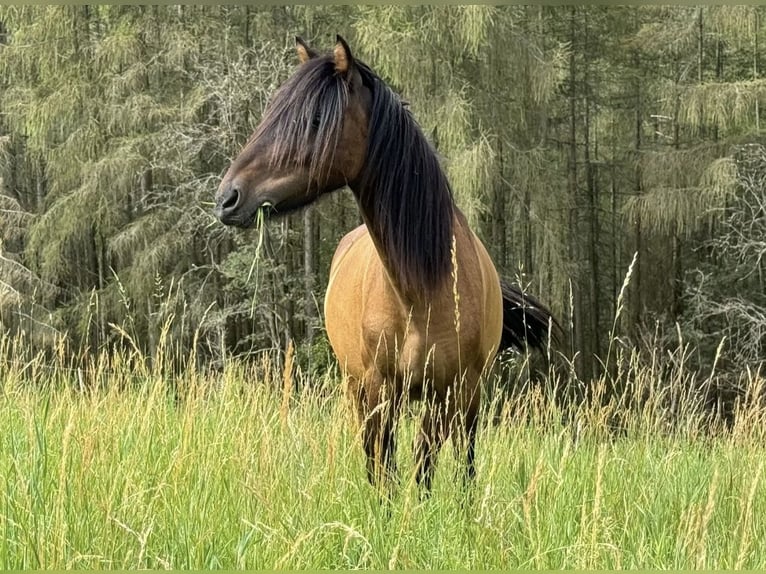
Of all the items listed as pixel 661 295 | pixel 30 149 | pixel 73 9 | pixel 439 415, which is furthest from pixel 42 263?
pixel 661 295

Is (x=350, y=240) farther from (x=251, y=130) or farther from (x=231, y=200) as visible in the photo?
(x=251, y=130)

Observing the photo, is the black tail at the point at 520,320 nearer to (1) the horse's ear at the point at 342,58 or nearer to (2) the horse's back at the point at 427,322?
(2) the horse's back at the point at 427,322

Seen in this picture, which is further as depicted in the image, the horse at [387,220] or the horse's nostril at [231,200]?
the horse at [387,220]

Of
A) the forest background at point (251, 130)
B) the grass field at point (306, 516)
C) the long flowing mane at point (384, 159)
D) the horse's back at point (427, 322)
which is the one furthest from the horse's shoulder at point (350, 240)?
the forest background at point (251, 130)

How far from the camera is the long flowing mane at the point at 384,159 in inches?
107

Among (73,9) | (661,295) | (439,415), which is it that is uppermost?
(73,9)

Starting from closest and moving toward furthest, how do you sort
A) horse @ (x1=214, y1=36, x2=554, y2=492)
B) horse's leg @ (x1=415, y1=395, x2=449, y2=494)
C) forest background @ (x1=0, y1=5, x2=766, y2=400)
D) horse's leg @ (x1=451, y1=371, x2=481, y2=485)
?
horse @ (x1=214, y1=36, x2=554, y2=492)
horse's leg @ (x1=415, y1=395, x2=449, y2=494)
horse's leg @ (x1=451, y1=371, x2=481, y2=485)
forest background @ (x1=0, y1=5, x2=766, y2=400)

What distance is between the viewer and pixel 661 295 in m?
14.6

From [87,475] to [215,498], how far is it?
0.39m

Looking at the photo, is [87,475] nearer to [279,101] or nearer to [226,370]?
[279,101]

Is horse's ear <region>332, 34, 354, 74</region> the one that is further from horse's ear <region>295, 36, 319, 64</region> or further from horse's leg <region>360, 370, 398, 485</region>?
horse's leg <region>360, 370, 398, 485</region>

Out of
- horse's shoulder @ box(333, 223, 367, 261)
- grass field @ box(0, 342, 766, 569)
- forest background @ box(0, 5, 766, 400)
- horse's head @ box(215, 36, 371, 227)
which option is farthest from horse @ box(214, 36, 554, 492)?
forest background @ box(0, 5, 766, 400)

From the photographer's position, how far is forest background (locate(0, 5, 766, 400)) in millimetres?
9508

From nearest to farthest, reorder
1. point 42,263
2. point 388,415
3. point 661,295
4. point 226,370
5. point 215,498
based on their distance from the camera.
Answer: point 215,498 → point 388,415 → point 226,370 → point 42,263 → point 661,295
